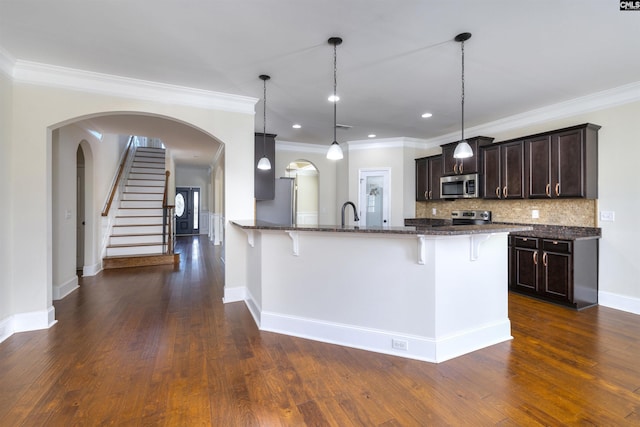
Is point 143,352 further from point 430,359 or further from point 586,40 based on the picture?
point 586,40

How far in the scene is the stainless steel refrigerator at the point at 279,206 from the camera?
228 inches

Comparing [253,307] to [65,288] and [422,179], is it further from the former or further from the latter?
[422,179]

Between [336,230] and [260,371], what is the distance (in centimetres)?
123

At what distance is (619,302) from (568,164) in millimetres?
1811

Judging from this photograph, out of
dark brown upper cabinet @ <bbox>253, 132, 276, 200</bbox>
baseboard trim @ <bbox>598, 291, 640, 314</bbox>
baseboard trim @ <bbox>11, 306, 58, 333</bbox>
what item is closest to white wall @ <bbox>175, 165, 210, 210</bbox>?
dark brown upper cabinet @ <bbox>253, 132, 276, 200</bbox>

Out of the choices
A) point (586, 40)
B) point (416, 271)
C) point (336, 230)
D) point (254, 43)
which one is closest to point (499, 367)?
point (416, 271)

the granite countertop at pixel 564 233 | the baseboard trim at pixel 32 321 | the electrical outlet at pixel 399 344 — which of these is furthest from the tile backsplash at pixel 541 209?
the baseboard trim at pixel 32 321

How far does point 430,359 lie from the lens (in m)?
2.45

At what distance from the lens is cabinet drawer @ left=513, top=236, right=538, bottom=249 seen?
13.6 feet

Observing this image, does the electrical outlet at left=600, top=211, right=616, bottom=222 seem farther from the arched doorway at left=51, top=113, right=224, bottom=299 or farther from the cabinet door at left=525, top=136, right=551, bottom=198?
the arched doorway at left=51, top=113, right=224, bottom=299

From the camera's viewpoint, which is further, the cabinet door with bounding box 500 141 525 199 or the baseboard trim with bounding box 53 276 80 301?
the cabinet door with bounding box 500 141 525 199

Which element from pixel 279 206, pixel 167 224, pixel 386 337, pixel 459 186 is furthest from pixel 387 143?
pixel 167 224

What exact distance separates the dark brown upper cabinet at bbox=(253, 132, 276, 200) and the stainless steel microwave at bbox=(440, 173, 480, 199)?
319 cm

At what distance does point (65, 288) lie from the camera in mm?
4219
